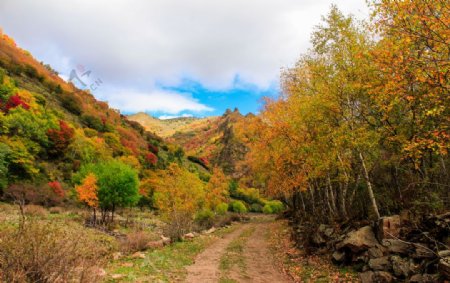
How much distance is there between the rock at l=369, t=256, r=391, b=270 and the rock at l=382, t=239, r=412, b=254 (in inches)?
15.6

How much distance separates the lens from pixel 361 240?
11961mm

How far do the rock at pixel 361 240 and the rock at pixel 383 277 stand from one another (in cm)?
208

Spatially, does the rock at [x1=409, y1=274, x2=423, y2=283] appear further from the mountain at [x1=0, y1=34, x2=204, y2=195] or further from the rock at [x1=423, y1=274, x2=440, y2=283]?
the mountain at [x1=0, y1=34, x2=204, y2=195]

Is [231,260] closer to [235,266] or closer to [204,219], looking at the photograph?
[235,266]

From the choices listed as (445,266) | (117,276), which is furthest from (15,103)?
(445,266)

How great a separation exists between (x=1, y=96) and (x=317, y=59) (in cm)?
5567

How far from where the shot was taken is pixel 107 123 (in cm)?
7962

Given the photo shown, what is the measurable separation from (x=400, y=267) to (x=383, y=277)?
623 millimetres

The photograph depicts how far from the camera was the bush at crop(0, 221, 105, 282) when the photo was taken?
5.32 meters

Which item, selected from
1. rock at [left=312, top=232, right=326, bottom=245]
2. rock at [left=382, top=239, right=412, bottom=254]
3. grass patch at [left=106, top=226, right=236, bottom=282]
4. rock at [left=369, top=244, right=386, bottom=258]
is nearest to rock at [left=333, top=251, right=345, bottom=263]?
Result: rock at [left=369, top=244, right=386, bottom=258]

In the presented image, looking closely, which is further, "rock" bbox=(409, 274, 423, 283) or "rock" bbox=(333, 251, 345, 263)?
"rock" bbox=(333, 251, 345, 263)

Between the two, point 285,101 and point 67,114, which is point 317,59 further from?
point 67,114

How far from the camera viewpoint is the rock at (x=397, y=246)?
9.92 metres

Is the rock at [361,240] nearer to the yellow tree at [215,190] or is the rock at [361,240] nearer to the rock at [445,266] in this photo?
the rock at [445,266]
